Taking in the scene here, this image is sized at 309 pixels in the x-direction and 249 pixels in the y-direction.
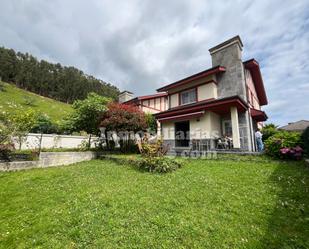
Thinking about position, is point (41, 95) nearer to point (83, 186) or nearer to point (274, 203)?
point (83, 186)

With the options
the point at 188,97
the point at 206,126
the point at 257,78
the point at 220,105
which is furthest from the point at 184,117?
the point at 257,78

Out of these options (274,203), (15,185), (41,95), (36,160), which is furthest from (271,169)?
(41,95)

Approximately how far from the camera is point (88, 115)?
53.0 ft

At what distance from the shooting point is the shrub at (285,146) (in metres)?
8.84

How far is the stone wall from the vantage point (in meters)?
10.7

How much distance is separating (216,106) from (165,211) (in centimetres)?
1008

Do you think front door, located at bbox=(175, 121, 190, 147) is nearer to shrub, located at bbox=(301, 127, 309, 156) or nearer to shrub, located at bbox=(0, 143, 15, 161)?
shrub, located at bbox=(301, 127, 309, 156)

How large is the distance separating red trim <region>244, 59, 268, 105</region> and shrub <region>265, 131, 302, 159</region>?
861 cm

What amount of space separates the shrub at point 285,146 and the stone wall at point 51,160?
1283 centimetres

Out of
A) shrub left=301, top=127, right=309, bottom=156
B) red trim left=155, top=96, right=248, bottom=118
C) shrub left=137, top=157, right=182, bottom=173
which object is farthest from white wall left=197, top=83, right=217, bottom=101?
shrub left=137, top=157, right=182, bottom=173

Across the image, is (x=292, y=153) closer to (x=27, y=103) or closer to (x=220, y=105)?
(x=220, y=105)

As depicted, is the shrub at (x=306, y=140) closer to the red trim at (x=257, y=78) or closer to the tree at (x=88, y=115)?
the red trim at (x=257, y=78)

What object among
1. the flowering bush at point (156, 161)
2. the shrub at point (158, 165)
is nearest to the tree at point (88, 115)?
the flowering bush at point (156, 161)

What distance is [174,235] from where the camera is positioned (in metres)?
3.81
